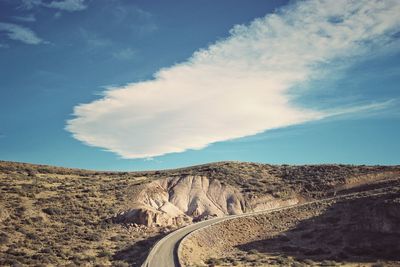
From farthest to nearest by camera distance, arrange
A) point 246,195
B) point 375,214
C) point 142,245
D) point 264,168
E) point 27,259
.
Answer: point 264,168 < point 246,195 < point 375,214 < point 142,245 < point 27,259

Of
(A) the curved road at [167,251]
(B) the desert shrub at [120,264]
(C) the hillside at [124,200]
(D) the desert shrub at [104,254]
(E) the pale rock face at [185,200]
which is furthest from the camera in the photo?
(E) the pale rock face at [185,200]

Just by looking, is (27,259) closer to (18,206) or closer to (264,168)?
(18,206)

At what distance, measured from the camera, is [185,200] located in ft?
218

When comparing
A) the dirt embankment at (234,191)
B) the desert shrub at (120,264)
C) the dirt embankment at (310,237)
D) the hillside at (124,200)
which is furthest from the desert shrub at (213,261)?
the dirt embankment at (234,191)

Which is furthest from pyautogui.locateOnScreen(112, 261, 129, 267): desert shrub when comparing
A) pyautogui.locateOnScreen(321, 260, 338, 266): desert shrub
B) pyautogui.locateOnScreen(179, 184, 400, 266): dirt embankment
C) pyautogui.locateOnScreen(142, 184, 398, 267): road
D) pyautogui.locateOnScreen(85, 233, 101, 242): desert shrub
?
pyautogui.locateOnScreen(321, 260, 338, 266): desert shrub

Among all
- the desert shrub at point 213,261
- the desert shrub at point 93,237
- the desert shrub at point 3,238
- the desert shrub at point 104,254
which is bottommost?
the desert shrub at point 213,261

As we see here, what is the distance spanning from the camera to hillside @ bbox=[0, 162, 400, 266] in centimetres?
4247

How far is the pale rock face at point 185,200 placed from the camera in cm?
5725

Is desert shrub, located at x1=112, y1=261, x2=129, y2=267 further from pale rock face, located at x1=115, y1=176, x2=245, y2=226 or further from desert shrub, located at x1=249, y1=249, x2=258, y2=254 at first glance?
pale rock face, located at x1=115, y1=176, x2=245, y2=226

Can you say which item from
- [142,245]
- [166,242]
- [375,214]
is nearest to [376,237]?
[375,214]

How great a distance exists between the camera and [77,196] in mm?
62531

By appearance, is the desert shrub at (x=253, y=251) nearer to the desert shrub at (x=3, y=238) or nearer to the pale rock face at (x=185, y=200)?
the pale rock face at (x=185, y=200)

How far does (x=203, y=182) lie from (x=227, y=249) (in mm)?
25862

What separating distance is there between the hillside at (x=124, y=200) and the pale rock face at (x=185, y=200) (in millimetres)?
175
